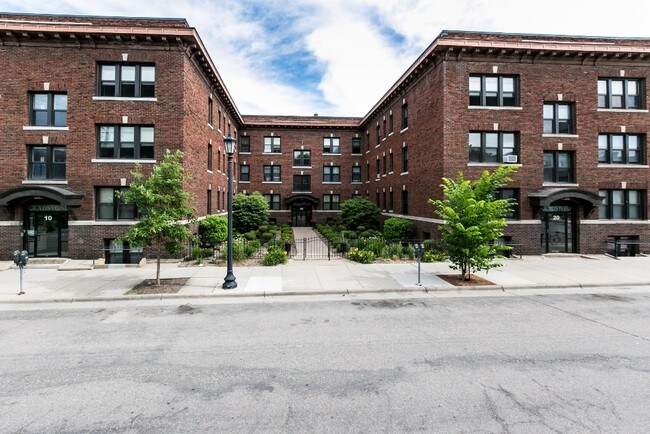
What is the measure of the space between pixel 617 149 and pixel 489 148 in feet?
26.0

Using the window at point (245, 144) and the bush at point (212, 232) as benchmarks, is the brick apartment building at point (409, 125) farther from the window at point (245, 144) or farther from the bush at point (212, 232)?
the window at point (245, 144)

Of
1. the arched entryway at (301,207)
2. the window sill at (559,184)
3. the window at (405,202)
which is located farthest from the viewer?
the arched entryway at (301,207)

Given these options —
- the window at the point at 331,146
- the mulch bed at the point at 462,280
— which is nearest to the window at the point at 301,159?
the window at the point at 331,146

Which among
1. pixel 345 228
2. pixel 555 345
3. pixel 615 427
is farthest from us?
pixel 345 228

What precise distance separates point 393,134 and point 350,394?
78.4ft

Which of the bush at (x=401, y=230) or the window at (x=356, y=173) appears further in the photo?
A: the window at (x=356, y=173)

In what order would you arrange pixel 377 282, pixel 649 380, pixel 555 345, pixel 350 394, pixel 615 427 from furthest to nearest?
pixel 377 282 < pixel 555 345 < pixel 649 380 < pixel 350 394 < pixel 615 427

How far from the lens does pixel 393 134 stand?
26.2 metres

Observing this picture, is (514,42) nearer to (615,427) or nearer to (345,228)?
(345,228)

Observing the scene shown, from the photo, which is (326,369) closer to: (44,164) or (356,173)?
(44,164)

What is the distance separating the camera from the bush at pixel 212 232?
61.0 ft

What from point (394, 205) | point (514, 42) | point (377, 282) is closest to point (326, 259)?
point (377, 282)

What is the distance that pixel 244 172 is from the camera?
35.7m

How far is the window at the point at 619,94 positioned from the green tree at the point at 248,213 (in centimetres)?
2398
